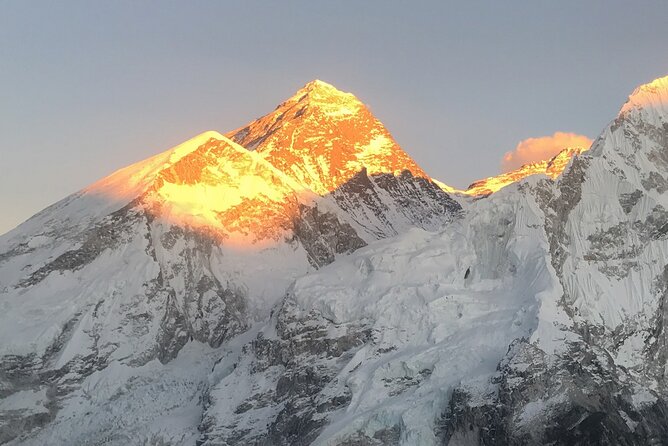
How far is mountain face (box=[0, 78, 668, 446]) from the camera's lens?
14625 centimetres

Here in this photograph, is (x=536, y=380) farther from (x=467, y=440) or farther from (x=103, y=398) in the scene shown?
(x=103, y=398)

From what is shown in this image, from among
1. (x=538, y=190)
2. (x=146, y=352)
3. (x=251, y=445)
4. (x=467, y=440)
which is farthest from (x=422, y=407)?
(x=146, y=352)

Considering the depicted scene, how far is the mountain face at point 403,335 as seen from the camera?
480 ft

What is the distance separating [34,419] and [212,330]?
104ft

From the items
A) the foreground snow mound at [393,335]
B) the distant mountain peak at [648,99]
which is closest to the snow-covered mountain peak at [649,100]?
the distant mountain peak at [648,99]

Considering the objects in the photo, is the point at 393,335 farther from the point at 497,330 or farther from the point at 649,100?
the point at 649,100

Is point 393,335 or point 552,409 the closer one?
point 552,409

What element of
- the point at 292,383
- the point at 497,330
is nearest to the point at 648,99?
the point at 497,330

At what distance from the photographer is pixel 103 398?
179m

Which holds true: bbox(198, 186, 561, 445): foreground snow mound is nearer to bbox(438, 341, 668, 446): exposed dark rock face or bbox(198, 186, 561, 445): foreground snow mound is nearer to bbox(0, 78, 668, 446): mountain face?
bbox(0, 78, 668, 446): mountain face

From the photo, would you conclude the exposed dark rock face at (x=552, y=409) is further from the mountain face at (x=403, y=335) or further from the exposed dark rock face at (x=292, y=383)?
→ the exposed dark rock face at (x=292, y=383)

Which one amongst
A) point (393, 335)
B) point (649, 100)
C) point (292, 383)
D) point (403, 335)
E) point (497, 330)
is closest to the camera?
point (497, 330)

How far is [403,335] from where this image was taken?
6358 inches

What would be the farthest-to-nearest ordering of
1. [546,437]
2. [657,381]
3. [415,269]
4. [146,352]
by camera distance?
[146,352]
[415,269]
[657,381]
[546,437]
